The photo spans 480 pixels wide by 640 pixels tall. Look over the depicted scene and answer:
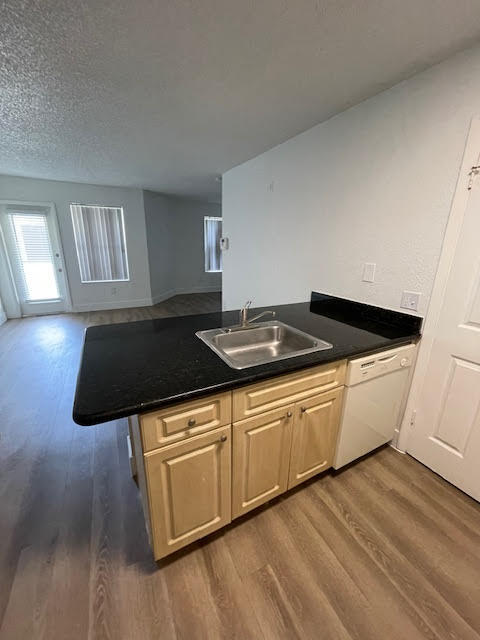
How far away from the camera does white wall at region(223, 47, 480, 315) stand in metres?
1.43

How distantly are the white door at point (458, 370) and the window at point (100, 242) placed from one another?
5.54 m

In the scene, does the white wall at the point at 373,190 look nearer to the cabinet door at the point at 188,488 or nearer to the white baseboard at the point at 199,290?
the cabinet door at the point at 188,488

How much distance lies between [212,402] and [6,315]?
17.9 feet

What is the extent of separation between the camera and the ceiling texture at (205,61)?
112cm

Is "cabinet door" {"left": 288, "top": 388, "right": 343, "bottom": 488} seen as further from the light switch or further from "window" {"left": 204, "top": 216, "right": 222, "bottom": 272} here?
"window" {"left": 204, "top": 216, "right": 222, "bottom": 272}

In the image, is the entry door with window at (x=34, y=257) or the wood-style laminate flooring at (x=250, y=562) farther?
the entry door with window at (x=34, y=257)

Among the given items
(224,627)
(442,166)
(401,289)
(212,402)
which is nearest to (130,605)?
(224,627)

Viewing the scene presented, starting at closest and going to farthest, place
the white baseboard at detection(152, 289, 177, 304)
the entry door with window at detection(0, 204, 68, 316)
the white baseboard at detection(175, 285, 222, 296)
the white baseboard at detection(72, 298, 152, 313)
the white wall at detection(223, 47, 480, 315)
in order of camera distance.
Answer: the white wall at detection(223, 47, 480, 315), the entry door with window at detection(0, 204, 68, 316), the white baseboard at detection(72, 298, 152, 313), the white baseboard at detection(152, 289, 177, 304), the white baseboard at detection(175, 285, 222, 296)

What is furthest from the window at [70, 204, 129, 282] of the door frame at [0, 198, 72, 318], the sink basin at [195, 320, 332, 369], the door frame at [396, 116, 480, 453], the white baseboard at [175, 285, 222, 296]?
the door frame at [396, 116, 480, 453]

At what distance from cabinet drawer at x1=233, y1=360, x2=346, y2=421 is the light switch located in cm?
81

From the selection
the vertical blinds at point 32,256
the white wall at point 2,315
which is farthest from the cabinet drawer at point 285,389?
the vertical blinds at point 32,256

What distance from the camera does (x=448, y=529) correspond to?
137 cm

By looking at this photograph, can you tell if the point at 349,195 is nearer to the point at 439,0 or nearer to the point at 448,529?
the point at 439,0

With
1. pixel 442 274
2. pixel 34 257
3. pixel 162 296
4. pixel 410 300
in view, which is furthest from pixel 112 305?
pixel 442 274
